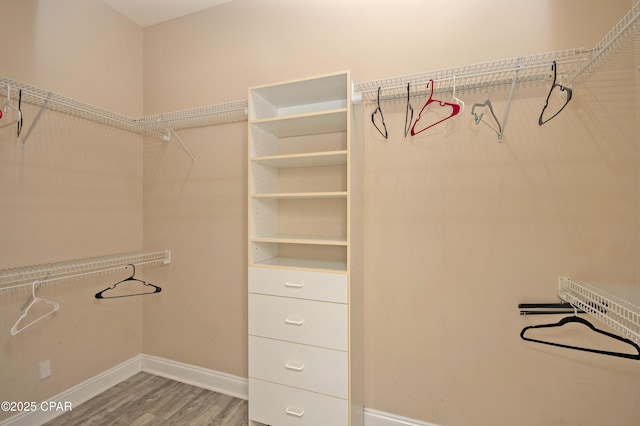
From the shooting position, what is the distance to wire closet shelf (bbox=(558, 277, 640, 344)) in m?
1.02

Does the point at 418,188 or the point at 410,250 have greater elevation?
the point at 418,188

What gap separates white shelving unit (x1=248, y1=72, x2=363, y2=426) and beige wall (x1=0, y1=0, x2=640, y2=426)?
10.0 inches

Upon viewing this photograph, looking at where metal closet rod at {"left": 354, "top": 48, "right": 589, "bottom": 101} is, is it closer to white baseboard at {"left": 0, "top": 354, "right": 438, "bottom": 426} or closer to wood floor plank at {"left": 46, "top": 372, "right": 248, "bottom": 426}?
white baseboard at {"left": 0, "top": 354, "right": 438, "bottom": 426}

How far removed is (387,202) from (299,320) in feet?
2.92

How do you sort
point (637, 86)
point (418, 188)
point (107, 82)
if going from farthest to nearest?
point (107, 82)
point (418, 188)
point (637, 86)

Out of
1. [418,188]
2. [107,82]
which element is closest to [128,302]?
[107,82]

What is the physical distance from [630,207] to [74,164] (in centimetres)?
341

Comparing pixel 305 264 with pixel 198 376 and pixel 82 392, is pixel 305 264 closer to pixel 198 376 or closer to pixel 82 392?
pixel 198 376

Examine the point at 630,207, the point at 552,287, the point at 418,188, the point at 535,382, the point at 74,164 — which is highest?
the point at 74,164

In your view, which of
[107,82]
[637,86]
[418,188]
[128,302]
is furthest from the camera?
[128,302]

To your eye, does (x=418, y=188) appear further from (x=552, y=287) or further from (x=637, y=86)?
(x=637, y=86)

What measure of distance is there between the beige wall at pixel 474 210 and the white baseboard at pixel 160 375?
0.08m

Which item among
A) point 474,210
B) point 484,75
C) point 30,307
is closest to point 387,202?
point 474,210

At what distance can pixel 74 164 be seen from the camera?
80.1 inches
